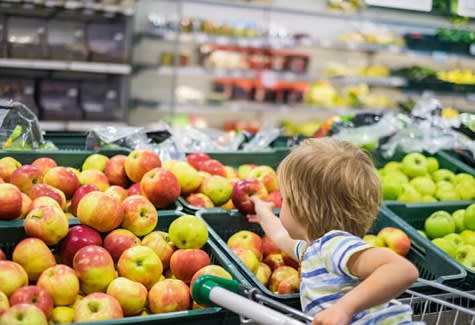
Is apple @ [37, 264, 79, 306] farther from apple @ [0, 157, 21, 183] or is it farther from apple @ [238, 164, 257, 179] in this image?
apple @ [238, 164, 257, 179]

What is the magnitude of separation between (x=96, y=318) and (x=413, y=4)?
1883mm

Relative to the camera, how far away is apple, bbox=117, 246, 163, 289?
1.54m

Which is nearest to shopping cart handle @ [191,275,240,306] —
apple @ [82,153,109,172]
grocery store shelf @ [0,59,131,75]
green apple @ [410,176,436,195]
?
apple @ [82,153,109,172]

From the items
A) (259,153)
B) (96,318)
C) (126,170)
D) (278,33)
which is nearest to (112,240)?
(96,318)

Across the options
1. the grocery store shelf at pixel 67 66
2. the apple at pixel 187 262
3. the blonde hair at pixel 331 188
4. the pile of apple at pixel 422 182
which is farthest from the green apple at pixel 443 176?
the grocery store shelf at pixel 67 66

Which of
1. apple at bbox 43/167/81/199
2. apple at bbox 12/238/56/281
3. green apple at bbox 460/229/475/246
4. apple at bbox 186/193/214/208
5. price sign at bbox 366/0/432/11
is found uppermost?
price sign at bbox 366/0/432/11

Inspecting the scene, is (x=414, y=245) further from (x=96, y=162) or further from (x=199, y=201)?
(x=96, y=162)

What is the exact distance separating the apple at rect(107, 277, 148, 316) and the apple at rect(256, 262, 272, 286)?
434mm

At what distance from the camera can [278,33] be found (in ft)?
22.3

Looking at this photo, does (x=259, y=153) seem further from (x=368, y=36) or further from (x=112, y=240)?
(x=368, y=36)

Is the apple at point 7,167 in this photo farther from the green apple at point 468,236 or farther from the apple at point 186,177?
the green apple at point 468,236

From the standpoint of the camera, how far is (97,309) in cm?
137

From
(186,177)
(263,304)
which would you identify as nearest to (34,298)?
(263,304)

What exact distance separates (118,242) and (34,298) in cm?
33
